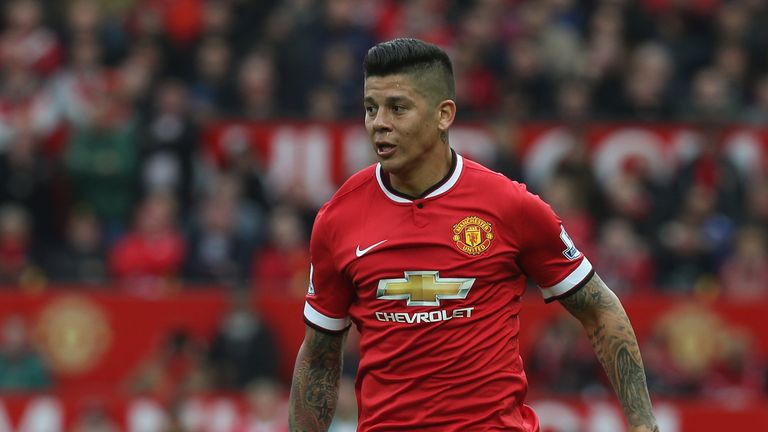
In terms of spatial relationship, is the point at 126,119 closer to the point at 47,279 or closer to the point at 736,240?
the point at 47,279

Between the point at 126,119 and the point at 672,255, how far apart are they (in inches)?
203

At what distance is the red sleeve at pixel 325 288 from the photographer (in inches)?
224

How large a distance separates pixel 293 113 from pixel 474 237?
10067 millimetres

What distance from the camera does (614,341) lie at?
5684 mm

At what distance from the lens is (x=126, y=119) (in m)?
14.8

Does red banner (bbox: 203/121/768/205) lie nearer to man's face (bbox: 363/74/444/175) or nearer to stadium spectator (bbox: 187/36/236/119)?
stadium spectator (bbox: 187/36/236/119)

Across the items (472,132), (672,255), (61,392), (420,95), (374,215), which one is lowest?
A: (61,392)

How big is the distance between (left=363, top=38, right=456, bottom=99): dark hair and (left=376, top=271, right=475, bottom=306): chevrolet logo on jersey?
64 centimetres

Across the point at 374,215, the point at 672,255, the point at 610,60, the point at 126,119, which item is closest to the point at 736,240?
the point at 672,255

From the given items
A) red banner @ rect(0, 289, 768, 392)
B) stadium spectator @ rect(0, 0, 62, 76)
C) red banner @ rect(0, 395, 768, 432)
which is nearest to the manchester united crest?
red banner @ rect(0, 395, 768, 432)

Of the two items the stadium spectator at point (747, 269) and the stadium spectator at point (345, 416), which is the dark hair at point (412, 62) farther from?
the stadium spectator at point (747, 269)

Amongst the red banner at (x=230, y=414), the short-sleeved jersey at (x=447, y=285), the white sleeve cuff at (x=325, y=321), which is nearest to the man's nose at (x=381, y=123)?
the short-sleeved jersey at (x=447, y=285)

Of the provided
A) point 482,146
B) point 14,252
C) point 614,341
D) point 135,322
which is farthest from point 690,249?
point 614,341

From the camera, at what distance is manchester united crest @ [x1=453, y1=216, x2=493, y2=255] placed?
5.53 meters
